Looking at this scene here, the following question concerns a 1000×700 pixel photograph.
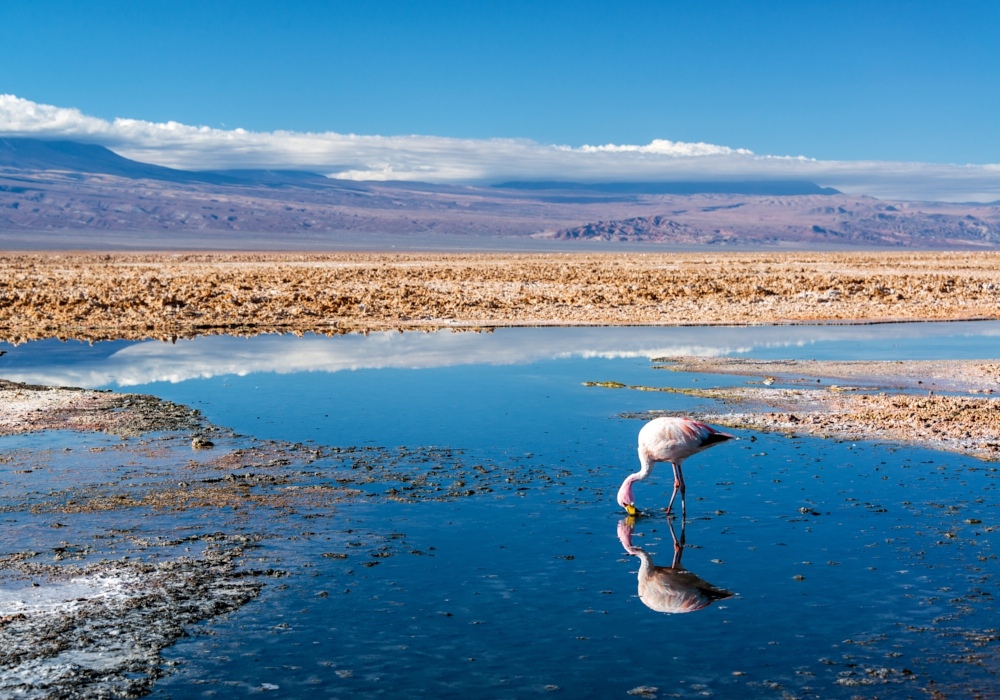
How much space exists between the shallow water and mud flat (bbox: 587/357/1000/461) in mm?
625

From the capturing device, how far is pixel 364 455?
10758 mm

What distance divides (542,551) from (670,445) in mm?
1576

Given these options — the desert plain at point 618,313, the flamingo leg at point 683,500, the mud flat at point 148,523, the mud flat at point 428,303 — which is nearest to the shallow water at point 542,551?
the mud flat at point 148,523

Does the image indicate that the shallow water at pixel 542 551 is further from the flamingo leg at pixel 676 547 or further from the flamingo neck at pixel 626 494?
the flamingo neck at pixel 626 494

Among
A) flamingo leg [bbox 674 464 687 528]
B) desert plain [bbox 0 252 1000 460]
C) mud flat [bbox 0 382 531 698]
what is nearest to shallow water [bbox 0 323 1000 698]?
mud flat [bbox 0 382 531 698]

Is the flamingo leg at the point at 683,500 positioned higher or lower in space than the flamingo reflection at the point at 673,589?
higher

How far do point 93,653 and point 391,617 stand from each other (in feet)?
5.42

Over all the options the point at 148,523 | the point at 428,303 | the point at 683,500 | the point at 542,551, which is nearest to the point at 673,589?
the point at 542,551

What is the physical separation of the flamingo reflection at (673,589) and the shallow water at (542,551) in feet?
0.25

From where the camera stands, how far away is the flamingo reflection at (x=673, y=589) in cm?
662

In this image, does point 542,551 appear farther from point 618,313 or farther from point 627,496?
point 618,313

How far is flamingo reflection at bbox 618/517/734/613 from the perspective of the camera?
21.7ft

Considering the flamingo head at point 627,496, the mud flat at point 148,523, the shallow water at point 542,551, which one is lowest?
the mud flat at point 148,523

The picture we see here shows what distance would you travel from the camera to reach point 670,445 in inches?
337
